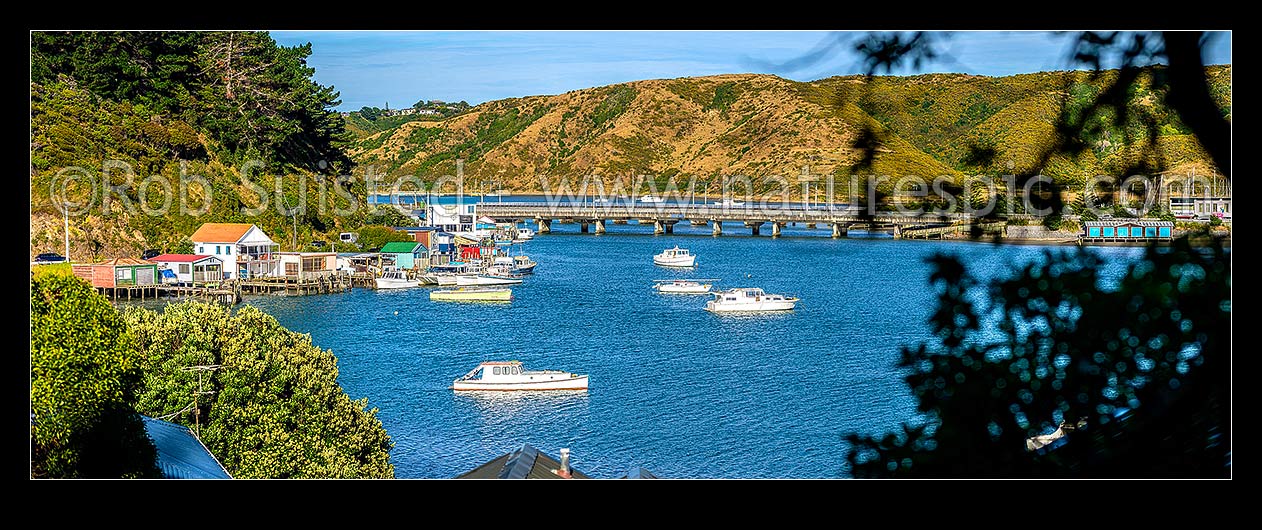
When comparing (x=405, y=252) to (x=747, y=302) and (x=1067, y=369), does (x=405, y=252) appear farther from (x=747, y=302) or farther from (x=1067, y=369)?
(x=1067, y=369)

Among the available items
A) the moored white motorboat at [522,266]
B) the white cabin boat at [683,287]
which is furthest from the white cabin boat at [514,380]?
the moored white motorboat at [522,266]

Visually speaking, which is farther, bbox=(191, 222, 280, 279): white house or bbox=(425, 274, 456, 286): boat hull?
bbox=(425, 274, 456, 286): boat hull

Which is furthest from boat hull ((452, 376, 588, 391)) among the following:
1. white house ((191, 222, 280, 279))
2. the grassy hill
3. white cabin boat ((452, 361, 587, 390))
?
the grassy hill

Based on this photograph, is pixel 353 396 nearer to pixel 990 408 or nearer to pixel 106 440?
pixel 106 440

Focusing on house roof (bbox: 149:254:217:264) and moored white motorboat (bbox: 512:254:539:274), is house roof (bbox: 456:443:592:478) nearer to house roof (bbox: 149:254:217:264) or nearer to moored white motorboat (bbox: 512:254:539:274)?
house roof (bbox: 149:254:217:264)

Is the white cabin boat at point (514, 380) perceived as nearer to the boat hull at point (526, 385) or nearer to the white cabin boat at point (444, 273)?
the boat hull at point (526, 385)
